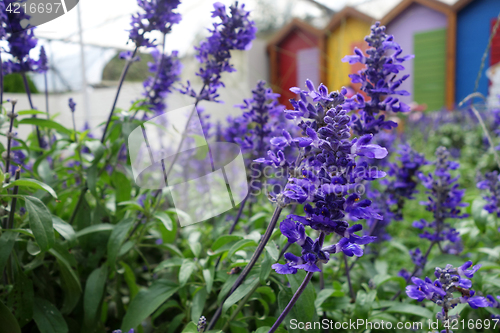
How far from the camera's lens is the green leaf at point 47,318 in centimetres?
142

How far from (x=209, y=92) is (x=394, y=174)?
124 cm

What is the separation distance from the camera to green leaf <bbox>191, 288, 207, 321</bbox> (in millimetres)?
1406

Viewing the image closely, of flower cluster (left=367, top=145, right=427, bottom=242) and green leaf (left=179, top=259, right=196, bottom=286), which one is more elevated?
flower cluster (left=367, top=145, right=427, bottom=242)

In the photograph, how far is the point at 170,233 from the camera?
1829 mm

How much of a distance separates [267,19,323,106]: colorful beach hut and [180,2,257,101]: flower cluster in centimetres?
839

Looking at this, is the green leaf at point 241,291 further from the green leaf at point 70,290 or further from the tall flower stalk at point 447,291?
the green leaf at point 70,290

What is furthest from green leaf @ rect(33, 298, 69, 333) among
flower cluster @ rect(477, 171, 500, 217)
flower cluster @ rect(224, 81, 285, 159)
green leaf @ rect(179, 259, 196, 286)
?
flower cluster @ rect(477, 171, 500, 217)

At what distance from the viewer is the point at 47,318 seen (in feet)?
4.78

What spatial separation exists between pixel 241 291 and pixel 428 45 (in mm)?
10084

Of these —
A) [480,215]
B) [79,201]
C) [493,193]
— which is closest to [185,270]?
[79,201]

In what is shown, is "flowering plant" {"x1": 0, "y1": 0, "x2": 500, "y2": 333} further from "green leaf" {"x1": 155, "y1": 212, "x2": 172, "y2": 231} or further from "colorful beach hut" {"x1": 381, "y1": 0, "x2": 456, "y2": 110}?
"colorful beach hut" {"x1": 381, "y1": 0, "x2": 456, "y2": 110}

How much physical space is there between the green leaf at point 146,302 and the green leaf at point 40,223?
17.1 inches

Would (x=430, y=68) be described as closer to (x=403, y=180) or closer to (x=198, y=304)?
(x=403, y=180)

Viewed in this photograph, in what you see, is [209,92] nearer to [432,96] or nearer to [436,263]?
[436,263]
